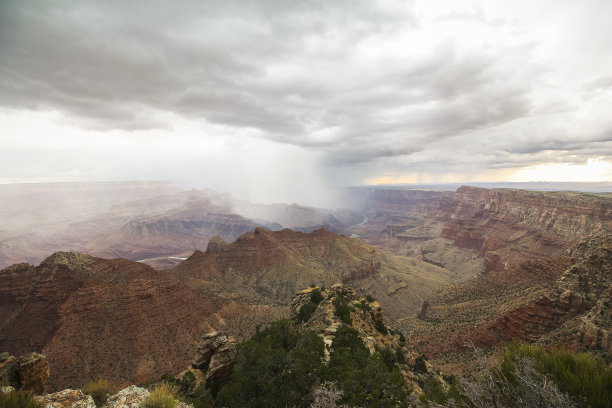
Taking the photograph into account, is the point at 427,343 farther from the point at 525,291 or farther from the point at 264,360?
the point at 264,360

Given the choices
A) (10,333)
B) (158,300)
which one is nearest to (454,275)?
(158,300)

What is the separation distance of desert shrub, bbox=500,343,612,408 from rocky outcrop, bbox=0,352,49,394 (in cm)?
2457

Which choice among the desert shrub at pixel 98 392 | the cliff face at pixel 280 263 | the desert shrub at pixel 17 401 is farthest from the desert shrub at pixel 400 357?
the cliff face at pixel 280 263

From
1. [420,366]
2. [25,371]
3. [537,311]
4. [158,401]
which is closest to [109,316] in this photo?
[25,371]

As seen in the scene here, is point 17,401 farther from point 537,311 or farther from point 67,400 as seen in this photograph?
point 537,311

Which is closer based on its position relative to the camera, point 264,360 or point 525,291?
point 264,360

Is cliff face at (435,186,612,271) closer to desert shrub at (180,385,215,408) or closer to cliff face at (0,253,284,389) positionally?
cliff face at (0,253,284,389)

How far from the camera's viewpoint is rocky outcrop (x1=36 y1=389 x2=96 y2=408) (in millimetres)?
10734

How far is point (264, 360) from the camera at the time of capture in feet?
53.5

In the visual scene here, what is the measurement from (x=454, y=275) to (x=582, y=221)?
66827 mm

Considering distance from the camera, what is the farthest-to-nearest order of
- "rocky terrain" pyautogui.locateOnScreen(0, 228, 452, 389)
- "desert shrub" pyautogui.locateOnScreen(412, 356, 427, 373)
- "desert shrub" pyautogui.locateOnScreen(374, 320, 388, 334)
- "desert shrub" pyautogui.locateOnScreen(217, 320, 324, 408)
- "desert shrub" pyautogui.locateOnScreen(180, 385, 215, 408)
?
"rocky terrain" pyautogui.locateOnScreen(0, 228, 452, 389), "desert shrub" pyautogui.locateOnScreen(374, 320, 388, 334), "desert shrub" pyautogui.locateOnScreen(412, 356, 427, 373), "desert shrub" pyautogui.locateOnScreen(180, 385, 215, 408), "desert shrub" pyautogui.locateOnScreen(217, 320, 324, 408)

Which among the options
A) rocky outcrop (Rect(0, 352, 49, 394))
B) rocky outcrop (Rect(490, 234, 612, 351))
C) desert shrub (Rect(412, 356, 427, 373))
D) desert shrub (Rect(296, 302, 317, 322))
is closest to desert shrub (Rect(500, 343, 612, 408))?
rocky outcrop (Rect(0, 352, 49, 394))

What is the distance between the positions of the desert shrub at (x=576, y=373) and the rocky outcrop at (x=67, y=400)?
55.7ft

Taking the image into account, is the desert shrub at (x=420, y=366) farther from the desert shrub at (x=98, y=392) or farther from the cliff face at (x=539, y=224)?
the cliff face at (x=539, y=224)
